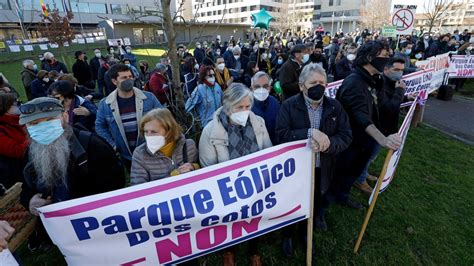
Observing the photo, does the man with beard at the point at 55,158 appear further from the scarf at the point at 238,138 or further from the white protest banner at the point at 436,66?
the white protest banner at the point at 436,66

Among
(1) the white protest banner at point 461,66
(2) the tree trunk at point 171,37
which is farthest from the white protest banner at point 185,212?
(1) the white protest banner at point 461,66

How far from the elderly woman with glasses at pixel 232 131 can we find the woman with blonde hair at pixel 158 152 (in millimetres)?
218

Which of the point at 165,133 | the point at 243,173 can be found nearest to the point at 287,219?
the point at 243,173

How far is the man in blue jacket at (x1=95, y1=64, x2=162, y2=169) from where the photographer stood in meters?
3.43

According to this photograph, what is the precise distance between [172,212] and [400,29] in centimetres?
1057

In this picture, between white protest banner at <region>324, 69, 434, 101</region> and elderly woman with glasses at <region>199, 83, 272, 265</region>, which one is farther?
white protest banner at <region>324, 69, 434, 101</region>

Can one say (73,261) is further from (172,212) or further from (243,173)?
(243,173)

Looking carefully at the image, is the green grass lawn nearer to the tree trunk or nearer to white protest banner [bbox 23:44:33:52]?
the tree trunk

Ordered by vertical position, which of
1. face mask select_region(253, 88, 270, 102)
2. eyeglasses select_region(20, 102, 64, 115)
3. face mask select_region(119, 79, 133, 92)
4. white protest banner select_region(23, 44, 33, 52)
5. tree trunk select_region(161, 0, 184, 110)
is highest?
white protest banner select_region(23, 44, 33, 52)

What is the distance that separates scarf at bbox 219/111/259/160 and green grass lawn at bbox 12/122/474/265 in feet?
4.63

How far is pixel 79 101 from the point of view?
12.9 ft

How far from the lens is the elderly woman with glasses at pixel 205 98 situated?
4.31 m

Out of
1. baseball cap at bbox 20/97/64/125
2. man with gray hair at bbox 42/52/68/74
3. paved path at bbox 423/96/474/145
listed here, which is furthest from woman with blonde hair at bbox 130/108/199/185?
man with gray hair at bbox 42/52/68/74

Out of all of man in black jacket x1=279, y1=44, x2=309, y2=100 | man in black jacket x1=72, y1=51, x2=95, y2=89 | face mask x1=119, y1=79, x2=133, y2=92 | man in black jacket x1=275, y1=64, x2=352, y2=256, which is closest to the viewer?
man in black jacket x1=275, y1=64, x2=352, y2=256
